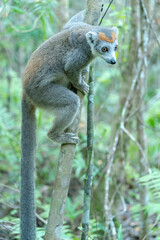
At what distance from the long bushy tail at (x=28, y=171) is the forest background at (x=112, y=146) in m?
0.55

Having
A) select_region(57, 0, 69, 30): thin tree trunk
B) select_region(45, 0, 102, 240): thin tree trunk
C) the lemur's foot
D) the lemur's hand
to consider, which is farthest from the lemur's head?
select_region(57, 0, 69, 30): thin tree trunk

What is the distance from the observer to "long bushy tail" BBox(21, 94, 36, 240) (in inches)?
142

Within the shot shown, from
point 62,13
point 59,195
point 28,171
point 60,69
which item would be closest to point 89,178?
point 59,195

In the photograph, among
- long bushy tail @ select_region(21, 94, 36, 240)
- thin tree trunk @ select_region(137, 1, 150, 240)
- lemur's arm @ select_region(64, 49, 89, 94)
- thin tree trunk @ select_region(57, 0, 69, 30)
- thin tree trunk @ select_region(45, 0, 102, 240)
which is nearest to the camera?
thin tree trunk @ select_region(45, 0, 102, 240)

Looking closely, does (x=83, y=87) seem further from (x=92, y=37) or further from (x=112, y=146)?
(x=112, y=146)

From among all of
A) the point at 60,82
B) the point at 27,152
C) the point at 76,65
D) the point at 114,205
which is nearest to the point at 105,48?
the point at 76,65

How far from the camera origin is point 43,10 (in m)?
5.27

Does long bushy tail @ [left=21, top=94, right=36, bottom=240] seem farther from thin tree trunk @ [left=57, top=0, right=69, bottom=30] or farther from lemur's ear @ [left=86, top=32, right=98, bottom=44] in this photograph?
thin tree trunk @ [left=57, top=0, right=69, bottom=30]

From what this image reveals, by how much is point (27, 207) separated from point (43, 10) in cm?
352

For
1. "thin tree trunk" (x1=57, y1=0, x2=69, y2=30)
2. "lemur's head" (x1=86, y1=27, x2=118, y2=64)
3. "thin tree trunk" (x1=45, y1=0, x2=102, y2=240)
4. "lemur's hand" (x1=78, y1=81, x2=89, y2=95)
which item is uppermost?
"thin tree trunk" (x1=57, y1=0, x2=69, y2=30)

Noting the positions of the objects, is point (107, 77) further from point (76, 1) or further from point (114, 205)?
point (76, 1)

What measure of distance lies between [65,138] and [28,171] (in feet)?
2.29

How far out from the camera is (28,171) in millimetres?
3994

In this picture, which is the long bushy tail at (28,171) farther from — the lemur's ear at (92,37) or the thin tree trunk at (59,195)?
the lemur's ear at (92,37)
